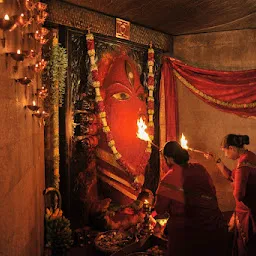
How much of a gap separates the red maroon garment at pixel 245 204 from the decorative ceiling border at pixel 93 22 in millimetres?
2989

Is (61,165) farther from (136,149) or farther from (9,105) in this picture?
(9,105)

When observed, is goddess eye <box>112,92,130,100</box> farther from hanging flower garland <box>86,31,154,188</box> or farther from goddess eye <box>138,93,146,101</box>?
hanging flower garland <box>86,31,154,188</box>

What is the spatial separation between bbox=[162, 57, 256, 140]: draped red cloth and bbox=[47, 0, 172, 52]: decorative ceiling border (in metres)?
0.46

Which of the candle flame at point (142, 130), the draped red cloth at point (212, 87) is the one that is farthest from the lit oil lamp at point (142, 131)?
the draped red cloth at point (212, 87)

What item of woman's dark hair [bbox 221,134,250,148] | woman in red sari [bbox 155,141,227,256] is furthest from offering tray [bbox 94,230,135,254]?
woman's dark hair [bbox 221,134,250,148]

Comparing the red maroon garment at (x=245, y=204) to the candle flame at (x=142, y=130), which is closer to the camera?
the red maroon garment at (x=245, y=204)

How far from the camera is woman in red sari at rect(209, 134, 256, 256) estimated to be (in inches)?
142

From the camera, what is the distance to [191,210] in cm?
322

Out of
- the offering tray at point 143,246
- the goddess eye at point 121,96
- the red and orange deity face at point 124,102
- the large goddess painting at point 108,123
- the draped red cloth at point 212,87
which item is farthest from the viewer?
the draped red cloth at point 212,87

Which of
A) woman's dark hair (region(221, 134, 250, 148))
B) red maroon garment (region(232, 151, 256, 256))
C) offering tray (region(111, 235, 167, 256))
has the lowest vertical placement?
offering tray (region(111, 235, 167, 256))

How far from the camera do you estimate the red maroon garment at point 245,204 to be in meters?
3.61

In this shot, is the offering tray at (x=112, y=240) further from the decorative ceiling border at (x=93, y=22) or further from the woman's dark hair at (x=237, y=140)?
the decorative ceiling border at (x=93, y=22)

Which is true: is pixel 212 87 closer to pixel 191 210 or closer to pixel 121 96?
pixel 121 96

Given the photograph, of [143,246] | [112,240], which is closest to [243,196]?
[143,246]
